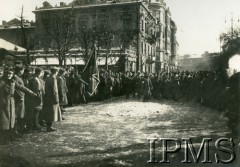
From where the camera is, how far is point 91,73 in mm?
13570

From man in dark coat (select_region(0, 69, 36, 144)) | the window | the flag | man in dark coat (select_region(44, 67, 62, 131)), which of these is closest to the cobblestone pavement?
man in dark coat (select_region(44, 67, 62, 131))

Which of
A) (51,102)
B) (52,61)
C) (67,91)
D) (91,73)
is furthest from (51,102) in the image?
(52,61)

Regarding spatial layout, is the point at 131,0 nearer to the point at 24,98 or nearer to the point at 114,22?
→ the point at 114,22

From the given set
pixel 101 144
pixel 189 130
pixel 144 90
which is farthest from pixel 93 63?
pixel 101 144

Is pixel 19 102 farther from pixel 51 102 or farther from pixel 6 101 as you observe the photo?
pixel 51 102

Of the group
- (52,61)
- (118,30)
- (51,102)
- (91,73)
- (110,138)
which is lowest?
(110,138)

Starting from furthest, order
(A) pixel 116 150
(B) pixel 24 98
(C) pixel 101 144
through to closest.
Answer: (B) pixel 24 98 < (C) pixel 101 144 < (A) pixel 116 150

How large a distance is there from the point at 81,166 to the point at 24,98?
3.20 meters

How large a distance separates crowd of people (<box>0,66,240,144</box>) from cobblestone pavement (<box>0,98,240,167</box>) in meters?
0.45

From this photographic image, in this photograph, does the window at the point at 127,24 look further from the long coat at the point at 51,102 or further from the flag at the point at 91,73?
the long coat at the point at 51,102

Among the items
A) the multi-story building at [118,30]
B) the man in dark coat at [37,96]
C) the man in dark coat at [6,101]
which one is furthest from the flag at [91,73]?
the multi-story building at [118,30]

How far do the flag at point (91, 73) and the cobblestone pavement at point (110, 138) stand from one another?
2750mm

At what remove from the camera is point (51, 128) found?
26.4ft

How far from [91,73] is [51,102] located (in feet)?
18.6
